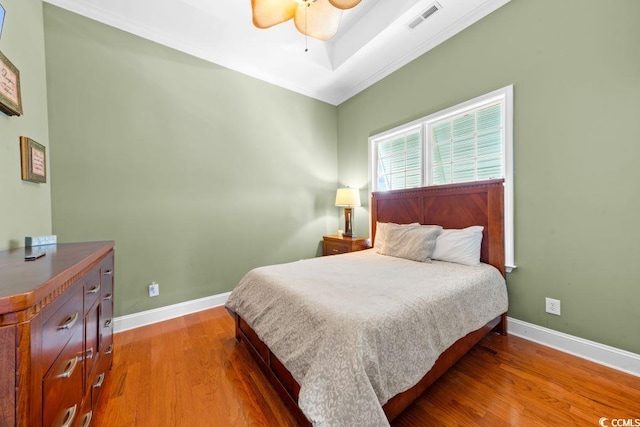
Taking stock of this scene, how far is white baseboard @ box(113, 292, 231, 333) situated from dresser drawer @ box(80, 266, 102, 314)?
49.3 inches

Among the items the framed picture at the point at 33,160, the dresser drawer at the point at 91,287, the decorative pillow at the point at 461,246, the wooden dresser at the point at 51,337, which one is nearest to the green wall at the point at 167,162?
the framed picture at the point at 33,160

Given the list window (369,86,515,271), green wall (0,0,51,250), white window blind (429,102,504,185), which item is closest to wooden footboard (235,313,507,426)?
window (369,86,515,271)

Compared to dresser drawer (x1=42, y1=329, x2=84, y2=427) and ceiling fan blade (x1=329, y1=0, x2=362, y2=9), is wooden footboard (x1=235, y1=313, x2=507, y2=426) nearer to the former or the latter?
dresser drawer (x1=42, y1=329, x2=84, y2=427)

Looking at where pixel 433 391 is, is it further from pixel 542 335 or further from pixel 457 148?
pixel 457 148

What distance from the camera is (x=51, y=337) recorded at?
0.79 m

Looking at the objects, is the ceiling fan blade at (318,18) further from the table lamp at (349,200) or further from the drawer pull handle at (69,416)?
the drawer pull handle at (69,416)

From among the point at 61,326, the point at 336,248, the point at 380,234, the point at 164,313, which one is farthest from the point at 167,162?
the point at 380,234

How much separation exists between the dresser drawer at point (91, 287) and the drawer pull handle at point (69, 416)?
0.38m

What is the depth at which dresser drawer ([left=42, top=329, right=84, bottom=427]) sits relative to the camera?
0.76 meters

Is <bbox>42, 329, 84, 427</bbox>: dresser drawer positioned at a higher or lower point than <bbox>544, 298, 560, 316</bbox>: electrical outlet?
higher

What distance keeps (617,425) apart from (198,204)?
350cm

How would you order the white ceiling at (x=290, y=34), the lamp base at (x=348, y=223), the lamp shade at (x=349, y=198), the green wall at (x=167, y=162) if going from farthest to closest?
1. the lamp base at (x=348, y=223)
2. the lamp shade at (x=349, y=198)
3. the white ceiling at (x=290, y=34)
4. the green wall at (x=167, y=162)

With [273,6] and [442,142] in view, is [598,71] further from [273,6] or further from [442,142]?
[273,6]

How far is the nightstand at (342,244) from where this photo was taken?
3.17m
